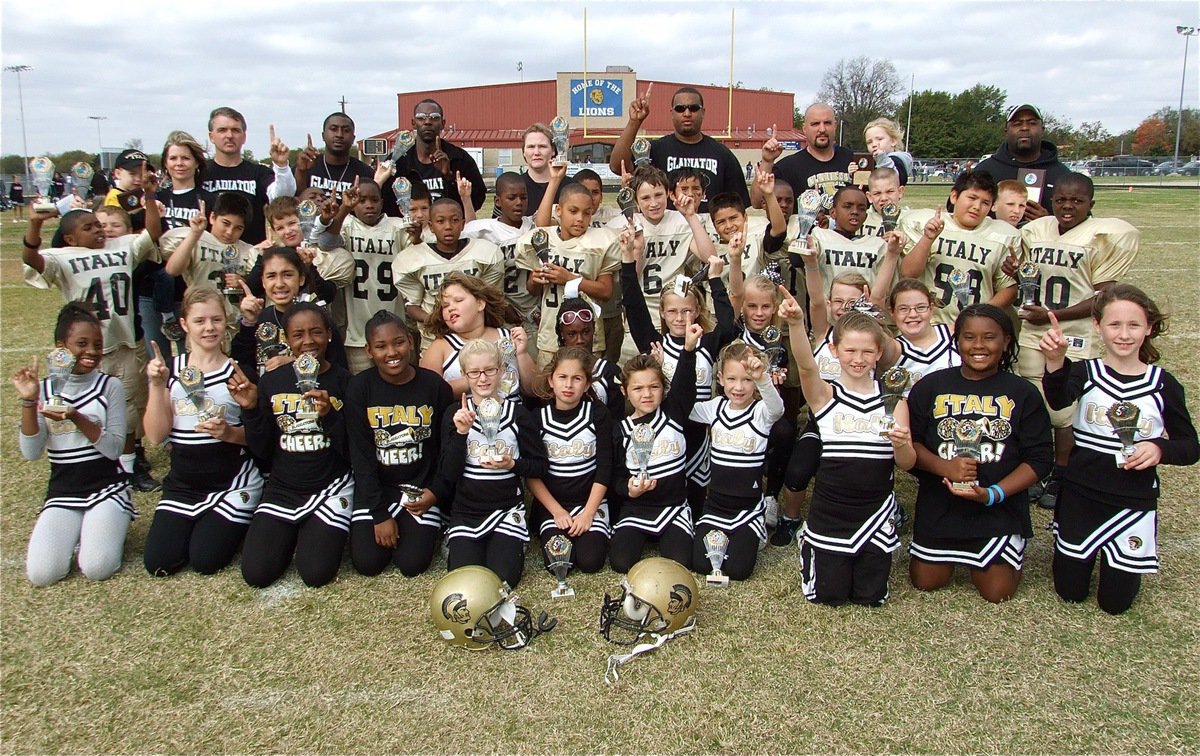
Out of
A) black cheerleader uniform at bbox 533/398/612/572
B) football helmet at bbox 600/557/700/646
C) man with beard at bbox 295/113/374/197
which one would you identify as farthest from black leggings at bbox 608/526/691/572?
man with beard at bbox 295/113/374/197

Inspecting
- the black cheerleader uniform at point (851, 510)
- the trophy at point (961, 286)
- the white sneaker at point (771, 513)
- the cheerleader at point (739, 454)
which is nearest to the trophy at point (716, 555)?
the cheerleader at point (739, 454)

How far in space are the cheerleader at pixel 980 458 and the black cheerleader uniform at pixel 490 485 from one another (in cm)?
203

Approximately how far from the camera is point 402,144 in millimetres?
6391

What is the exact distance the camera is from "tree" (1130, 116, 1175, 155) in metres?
73.4

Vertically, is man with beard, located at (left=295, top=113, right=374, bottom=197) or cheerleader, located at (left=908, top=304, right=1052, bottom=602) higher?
man with beard, located at (left=295, top=113, right=374, bottom=197)

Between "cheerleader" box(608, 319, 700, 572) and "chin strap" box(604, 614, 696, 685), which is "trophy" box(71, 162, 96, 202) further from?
"chin strap" box(604, 614, 696, 685)

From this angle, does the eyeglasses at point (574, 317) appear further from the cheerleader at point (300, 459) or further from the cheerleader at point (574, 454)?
the cheerleader at point (300, 459)

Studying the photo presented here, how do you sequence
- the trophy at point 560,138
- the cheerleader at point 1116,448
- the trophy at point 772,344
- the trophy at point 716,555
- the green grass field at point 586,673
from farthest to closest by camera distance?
the trophy at point 560,138
the trophy at point 772,344
the trophy at point 716,555
the cheerleader at point 1116,448
the green grass field at point 586,673

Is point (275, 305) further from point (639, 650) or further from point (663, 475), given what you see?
point (639, 650)

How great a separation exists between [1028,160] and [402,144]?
480cm

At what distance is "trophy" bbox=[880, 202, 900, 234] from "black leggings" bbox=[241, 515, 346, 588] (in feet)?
12.7

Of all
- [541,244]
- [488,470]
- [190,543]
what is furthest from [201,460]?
[541,244]

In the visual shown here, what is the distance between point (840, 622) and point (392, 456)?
8.10 ft

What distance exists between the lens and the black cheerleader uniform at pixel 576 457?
4516 millimetres
